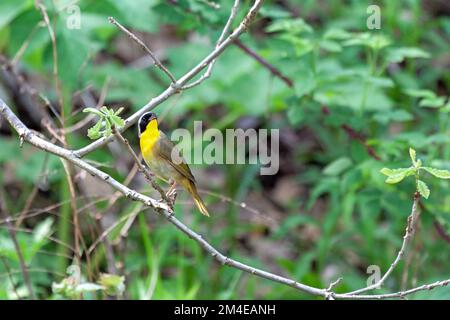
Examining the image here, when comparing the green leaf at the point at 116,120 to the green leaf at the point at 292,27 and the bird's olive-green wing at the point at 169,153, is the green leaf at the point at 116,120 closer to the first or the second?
the bird's olive-green wing at the point at 169,153

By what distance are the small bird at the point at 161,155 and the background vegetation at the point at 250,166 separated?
0.99ft

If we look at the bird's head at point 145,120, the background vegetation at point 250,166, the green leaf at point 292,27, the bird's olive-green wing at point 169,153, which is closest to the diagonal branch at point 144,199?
the bird's head at point 145,120

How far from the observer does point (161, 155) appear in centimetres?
301

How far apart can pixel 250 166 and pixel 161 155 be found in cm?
273

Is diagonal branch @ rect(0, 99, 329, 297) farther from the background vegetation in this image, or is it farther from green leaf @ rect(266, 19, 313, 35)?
green leaf @ rect(266, 19, 313, 35)

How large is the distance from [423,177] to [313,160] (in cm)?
234

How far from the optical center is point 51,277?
4.87m

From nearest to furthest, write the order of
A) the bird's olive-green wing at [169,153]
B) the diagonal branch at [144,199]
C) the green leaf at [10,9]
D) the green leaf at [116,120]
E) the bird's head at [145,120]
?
the green leaf at [116,120] < the diagonal branch at [144,199] < the bird's head at [145,120] < the bird's olive-green wing at [169,153] < the green leaf at [10,9]

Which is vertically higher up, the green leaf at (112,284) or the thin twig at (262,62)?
the thin twig at (262,62)

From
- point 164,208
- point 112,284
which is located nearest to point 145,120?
point 164,208

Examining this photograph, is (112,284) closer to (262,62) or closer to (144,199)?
(144,199)

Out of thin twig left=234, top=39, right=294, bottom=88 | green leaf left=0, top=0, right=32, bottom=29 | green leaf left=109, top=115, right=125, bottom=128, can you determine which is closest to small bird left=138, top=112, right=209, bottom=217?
green leaf left=109, top=115, right=125, bottom=128

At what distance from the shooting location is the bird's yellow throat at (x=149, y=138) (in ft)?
9.42
